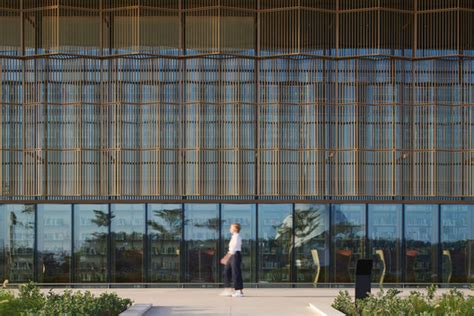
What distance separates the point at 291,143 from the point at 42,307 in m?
10.1

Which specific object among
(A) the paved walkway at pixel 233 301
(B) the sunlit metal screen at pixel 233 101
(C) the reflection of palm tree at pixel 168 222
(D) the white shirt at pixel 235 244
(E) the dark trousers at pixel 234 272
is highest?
(B) the sunlit metal screen at pixel 233 101

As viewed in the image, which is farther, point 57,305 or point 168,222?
point 168,222

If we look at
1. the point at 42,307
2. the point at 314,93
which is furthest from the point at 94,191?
the point at 42,307

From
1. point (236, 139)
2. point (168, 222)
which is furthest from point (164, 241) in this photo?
point (236, 139)

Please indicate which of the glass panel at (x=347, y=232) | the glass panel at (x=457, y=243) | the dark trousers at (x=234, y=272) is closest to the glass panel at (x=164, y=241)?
the dark trousers at (x=234, y=272)

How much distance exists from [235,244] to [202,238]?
2181 mm

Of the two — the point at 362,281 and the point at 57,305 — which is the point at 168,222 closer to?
the point at 362,281

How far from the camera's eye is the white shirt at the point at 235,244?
21.9m

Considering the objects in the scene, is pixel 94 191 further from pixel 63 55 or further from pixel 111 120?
pixel 63 55

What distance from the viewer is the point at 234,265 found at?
71.4ft

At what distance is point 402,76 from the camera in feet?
78.8

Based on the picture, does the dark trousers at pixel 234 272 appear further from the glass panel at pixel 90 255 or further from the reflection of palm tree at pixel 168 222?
the glass panel at pixel 90 255

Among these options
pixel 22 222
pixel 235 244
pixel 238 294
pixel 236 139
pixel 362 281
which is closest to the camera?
pixel 362 281

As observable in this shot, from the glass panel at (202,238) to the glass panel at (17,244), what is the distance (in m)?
4.29
